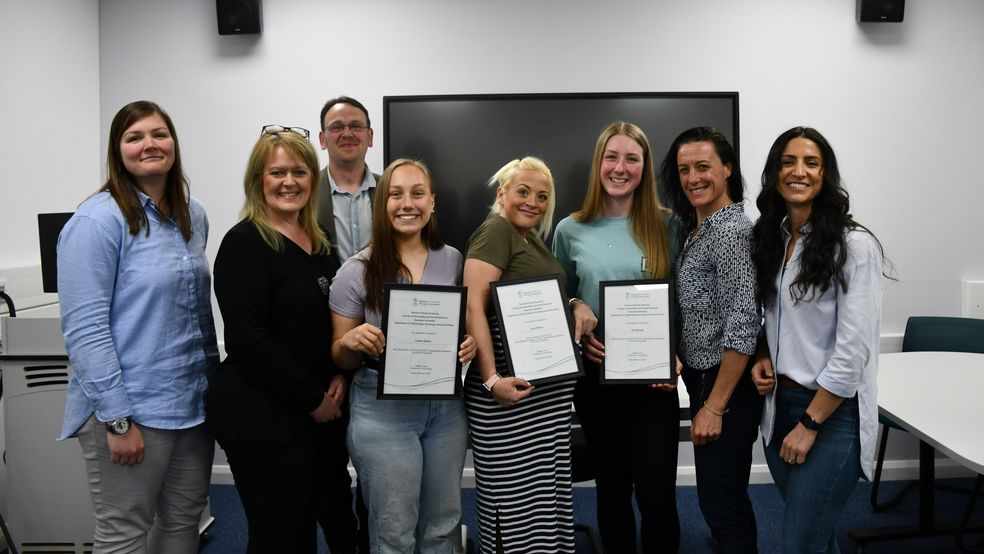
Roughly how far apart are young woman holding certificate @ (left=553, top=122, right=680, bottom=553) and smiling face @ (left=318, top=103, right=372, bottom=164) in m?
0.94

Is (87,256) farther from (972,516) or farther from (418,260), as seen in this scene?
(972,516)

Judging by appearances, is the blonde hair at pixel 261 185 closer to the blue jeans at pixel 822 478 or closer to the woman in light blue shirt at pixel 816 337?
the woman in light blue shirt at pixel 816 337

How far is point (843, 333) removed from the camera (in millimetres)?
1756

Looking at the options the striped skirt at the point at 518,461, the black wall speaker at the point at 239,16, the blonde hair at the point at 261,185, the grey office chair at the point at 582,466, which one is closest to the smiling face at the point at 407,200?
the blonde hair at the point at 261,185

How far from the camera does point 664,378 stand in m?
2.02

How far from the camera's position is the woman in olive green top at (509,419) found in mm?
1984

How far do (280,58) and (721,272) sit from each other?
2.79m

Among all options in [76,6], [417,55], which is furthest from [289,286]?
[76,6]

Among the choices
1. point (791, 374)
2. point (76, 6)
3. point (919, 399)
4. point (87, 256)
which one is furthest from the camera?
point (76, 6)

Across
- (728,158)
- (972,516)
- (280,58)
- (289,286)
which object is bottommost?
(972,516)

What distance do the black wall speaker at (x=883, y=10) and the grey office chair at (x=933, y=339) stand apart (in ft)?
5.38

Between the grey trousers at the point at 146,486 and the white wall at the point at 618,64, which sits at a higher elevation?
the white wall at the point at 618,64

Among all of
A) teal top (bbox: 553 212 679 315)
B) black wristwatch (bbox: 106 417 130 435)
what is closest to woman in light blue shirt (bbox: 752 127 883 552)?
teal top (bbox: 553 212 679 315)

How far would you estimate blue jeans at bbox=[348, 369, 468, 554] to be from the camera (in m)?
1.85
